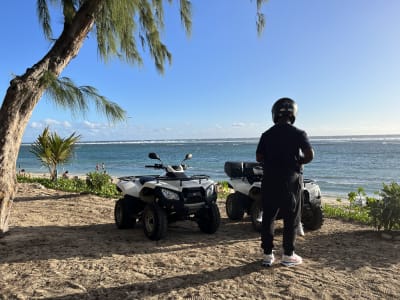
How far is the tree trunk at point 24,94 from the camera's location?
4.68 meters

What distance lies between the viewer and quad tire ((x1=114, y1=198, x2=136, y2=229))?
5715 millimetres

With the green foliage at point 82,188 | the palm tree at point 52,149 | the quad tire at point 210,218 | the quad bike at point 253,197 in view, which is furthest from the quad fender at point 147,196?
the palm tree at point 52,149

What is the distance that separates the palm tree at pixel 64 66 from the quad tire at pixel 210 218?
1.95 metres

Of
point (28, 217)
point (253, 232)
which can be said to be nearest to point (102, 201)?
point (28, 217)

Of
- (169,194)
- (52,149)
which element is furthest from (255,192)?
(52,149)

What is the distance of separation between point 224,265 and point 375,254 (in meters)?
2.04

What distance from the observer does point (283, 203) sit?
12.9ft

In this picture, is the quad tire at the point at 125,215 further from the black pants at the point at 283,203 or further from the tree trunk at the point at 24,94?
the black pants at the point at 283,203

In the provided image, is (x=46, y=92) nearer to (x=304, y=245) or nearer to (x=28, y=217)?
(x=28, y=217)

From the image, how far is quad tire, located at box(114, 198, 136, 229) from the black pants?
2.52m

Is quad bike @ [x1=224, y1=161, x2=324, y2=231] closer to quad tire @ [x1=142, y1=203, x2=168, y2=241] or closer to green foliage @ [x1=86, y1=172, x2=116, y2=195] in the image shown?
quad tire @ [x1=142, y1=203, x2=168, y2=241]

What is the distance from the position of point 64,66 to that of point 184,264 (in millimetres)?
3266

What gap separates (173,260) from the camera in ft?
13.6

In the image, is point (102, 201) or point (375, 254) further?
point (102, 201)
